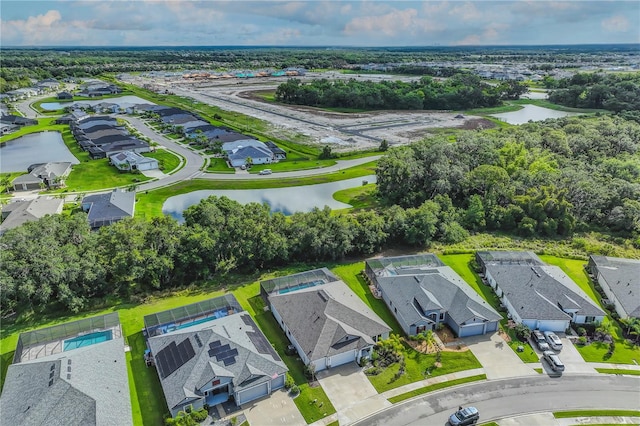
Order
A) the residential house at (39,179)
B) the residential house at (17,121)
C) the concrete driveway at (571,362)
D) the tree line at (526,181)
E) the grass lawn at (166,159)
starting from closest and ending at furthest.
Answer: the concrete driveway at (571,362) < the tree line at (526,181) < the residential house at (39,179) < the grass lawn at (166,159) < the residential house at (17,121)

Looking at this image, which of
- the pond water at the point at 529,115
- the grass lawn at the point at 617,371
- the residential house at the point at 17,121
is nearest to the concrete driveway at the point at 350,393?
the grass lawn at the point at 617,371

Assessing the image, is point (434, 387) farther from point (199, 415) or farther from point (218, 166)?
point (218, 166)

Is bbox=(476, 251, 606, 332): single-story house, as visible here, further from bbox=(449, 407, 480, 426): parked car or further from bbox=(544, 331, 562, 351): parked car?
bbox=(449, 407, 480, 426): parked car

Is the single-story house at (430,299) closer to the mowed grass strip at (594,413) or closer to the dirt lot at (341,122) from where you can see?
the mowed grass strip at (594,413)

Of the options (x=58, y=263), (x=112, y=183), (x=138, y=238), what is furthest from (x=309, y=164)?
(x=58, y=263)

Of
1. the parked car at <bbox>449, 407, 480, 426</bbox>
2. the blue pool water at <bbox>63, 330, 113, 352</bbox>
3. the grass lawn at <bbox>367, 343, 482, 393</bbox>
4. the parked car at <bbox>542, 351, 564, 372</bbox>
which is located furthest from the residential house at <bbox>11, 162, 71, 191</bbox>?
the parked car at <bbox>542, 351, 564, 372</bbox>
